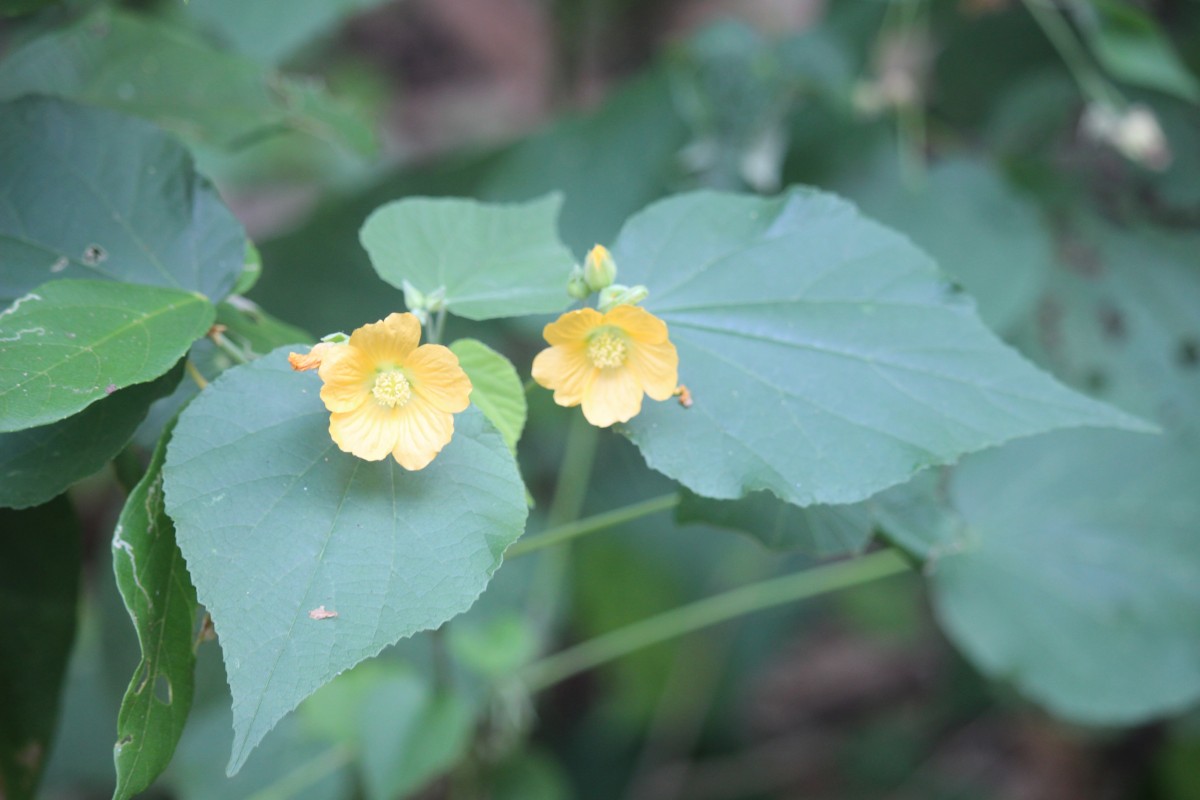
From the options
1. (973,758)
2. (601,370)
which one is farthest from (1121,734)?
(601,370)

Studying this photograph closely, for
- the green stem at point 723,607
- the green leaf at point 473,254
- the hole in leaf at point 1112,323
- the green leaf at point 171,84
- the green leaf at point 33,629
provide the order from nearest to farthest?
1. the green leaf at point 473,254
2. the green leaf at point 33,629
3. the green leaf at point 171,84
4. the green stem at point 723,607
5. the hole in leaf at point 1112,323

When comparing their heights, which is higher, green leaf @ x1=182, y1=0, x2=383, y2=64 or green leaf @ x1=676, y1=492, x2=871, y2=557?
green leaf @ x1=182, y1=0, x2=383, y2=64

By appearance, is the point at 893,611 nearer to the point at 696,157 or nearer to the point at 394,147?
the point at 696,157

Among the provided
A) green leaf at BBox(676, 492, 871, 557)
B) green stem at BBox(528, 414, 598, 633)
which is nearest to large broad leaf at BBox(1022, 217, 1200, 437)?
green stem at BBox(528, 414, 598, 633)

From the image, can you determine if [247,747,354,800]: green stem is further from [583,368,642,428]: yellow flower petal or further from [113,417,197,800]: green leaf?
[583,368,642,428]: yellow flower petal

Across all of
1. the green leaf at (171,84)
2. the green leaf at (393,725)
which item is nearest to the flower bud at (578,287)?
the green leaf at (171,84)

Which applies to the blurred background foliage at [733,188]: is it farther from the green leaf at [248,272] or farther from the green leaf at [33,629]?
the green leaf at [248,272]
